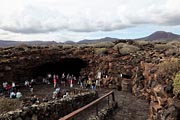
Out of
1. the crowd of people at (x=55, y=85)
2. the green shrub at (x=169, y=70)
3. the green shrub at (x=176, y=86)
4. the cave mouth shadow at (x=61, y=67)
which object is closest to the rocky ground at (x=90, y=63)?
the cave mouth shadow at (x=61, y=67)

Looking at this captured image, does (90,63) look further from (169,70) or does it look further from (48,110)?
(48,110)

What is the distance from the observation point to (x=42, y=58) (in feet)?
157

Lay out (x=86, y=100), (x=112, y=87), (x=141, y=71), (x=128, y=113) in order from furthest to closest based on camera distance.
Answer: (x=112, y=87)
(x=141, y=71)
(x=86, y=100)
(x=128, y=113)

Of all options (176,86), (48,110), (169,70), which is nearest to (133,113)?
(169,70)

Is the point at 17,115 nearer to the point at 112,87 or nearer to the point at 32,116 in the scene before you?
the point at 32,116

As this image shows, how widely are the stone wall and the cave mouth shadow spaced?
26.1 metres

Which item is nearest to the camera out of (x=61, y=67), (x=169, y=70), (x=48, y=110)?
(x=48, y=110)

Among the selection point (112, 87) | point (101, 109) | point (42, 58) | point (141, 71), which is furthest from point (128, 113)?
point (42, 58)

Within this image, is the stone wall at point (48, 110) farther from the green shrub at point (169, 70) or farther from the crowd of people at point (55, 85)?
the crowd of people at point (55, 85)

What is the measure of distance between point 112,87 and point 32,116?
23.9 m

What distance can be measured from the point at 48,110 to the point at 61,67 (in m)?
37.0

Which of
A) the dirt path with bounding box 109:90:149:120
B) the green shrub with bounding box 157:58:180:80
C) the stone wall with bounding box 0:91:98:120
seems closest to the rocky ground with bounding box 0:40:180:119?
the dirt path with bounding box 109:90:149:120

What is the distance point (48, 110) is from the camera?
17609mm

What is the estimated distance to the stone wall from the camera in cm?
1500
